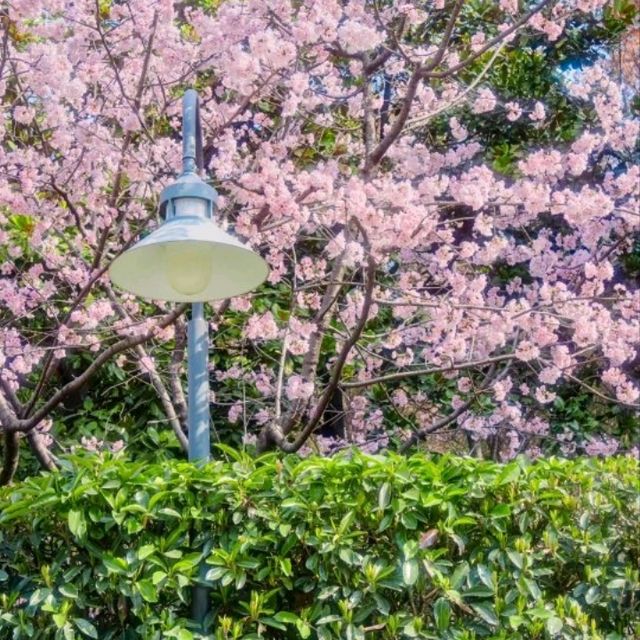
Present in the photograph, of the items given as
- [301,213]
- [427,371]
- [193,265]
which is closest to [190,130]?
[193,265]

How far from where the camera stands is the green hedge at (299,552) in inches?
88.9

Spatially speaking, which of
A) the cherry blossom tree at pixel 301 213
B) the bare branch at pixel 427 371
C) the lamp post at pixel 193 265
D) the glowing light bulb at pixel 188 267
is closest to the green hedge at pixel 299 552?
the lamp post at pixel 193 265

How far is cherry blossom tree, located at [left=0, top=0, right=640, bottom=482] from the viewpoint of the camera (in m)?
3.61

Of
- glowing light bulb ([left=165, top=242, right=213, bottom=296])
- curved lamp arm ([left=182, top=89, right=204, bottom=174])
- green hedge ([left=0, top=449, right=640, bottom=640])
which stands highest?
curved lamp arm ([left=182, top=89, right=204, bottom=174])

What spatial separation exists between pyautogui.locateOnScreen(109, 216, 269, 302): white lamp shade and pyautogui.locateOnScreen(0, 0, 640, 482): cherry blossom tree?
0.58m

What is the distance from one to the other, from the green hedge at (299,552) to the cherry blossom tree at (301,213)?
0.90 meters

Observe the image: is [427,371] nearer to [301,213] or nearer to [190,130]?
[301,213]

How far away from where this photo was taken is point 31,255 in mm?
4910

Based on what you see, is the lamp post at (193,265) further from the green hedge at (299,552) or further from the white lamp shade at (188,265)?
the green hedge at (299,552)

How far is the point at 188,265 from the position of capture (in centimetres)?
259

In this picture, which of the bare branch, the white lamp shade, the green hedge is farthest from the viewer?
the bare branch

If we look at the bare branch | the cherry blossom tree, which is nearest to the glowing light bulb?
the cherry blossom tree

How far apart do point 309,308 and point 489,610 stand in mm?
3079

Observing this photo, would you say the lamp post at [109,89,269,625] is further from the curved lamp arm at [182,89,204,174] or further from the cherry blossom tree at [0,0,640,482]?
the cherry blossom tree at [0,0,640,482]
